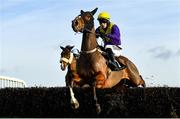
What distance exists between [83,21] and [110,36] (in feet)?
4.03

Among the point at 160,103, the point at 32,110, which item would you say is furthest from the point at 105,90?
the point at 32,110

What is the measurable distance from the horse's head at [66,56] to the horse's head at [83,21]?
601 millimetres

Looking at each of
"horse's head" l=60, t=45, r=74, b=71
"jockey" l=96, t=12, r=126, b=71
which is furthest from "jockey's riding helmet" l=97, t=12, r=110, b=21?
"horse's head" l=60, t=45, r=74, b=71

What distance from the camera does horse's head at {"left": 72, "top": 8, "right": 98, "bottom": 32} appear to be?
14.4m

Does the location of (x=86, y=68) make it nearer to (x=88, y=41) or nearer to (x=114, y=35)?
(x=88, y=41)

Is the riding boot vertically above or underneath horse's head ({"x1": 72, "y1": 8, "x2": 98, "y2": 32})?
underneath

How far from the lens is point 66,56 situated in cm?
1455

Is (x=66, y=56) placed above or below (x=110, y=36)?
below

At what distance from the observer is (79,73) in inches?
565

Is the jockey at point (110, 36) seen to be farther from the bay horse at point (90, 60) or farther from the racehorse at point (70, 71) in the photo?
the racehorse at point (70, 71)

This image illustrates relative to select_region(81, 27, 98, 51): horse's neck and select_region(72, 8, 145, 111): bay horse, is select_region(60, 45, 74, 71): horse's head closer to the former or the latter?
select_region(72, 8, 145, 111): bay horse

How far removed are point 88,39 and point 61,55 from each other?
32.0 inches

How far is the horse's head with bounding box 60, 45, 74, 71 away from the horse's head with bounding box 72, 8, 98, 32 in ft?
1.97

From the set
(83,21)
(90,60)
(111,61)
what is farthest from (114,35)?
(90,60)
